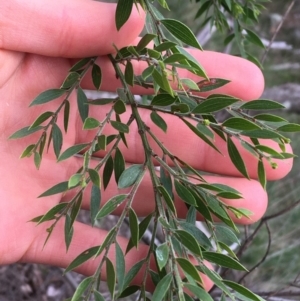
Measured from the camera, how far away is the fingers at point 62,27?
0.88 m

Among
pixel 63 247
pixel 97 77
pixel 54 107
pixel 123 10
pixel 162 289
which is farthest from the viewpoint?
pixel 63 247

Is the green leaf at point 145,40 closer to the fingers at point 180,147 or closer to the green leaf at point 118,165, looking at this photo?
the green leaf at point 118,165

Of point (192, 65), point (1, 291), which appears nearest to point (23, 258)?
point (192, 65)

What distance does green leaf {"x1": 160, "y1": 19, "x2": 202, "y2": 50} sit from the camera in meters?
0.65

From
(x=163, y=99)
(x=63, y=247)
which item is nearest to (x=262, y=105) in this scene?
(x=163, y=99)

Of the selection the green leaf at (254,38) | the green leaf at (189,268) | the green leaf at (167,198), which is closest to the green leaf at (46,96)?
the green leaf at (167,198)

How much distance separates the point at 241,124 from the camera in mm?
686

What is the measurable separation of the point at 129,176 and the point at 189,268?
17 cm

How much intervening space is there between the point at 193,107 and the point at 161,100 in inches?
2.2

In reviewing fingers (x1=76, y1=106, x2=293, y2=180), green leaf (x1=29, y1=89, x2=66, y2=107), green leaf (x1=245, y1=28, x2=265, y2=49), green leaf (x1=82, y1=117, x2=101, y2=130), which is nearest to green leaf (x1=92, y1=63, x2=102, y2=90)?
green leaf (x1=29, y1=89, x2=66, y2=107)

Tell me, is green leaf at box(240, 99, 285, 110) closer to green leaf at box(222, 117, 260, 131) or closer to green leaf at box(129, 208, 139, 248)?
green leaf at box(222, 117, 260, 131)

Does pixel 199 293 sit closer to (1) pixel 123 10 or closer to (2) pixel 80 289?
(2) pixel 80 289

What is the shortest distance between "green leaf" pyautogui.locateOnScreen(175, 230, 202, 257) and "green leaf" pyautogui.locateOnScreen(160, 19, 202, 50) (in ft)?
0.89

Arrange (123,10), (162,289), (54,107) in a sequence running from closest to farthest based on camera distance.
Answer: (162,289) → (123,10) → (54,107)
